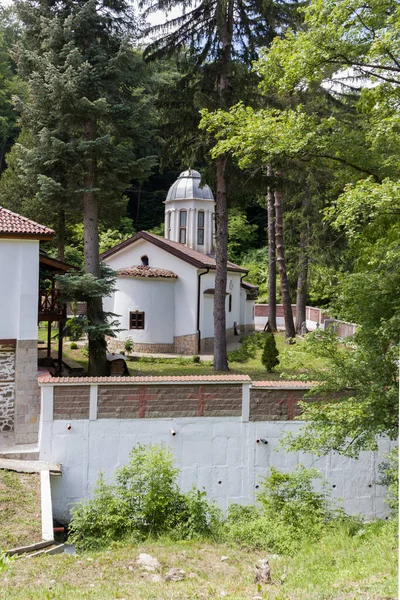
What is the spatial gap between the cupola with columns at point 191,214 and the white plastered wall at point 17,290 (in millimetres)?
17952

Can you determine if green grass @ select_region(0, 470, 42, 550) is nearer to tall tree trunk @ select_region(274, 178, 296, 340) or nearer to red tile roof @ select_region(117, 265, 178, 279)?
red tile roof @ select_region(117, 265, 178, 279)

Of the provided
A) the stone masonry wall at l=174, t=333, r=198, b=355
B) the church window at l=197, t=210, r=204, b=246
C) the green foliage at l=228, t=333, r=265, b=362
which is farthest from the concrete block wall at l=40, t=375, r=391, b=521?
the church window at l=197, t=210, r=204, b=246

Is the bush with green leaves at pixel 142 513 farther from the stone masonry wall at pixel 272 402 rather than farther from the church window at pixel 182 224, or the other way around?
the church window at pixel 182 224

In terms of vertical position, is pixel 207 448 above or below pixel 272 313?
below

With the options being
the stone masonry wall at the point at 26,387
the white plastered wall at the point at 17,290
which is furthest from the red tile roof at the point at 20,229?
the stone masonry wall at the point at 26,387

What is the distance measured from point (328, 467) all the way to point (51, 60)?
47.6 ft

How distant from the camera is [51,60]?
16.9 meters

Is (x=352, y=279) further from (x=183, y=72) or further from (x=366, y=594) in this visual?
(x=183, y=72)

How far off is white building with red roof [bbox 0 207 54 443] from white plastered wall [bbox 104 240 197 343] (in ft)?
40.1

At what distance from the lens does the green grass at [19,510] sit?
324 inches

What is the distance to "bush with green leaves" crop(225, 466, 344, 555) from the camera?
8.39 metres

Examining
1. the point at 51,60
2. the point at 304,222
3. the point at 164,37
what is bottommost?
the point at 304,222

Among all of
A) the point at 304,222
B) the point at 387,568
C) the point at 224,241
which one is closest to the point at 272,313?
the point at 304,222

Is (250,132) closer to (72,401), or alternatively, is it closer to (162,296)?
(72,401)
